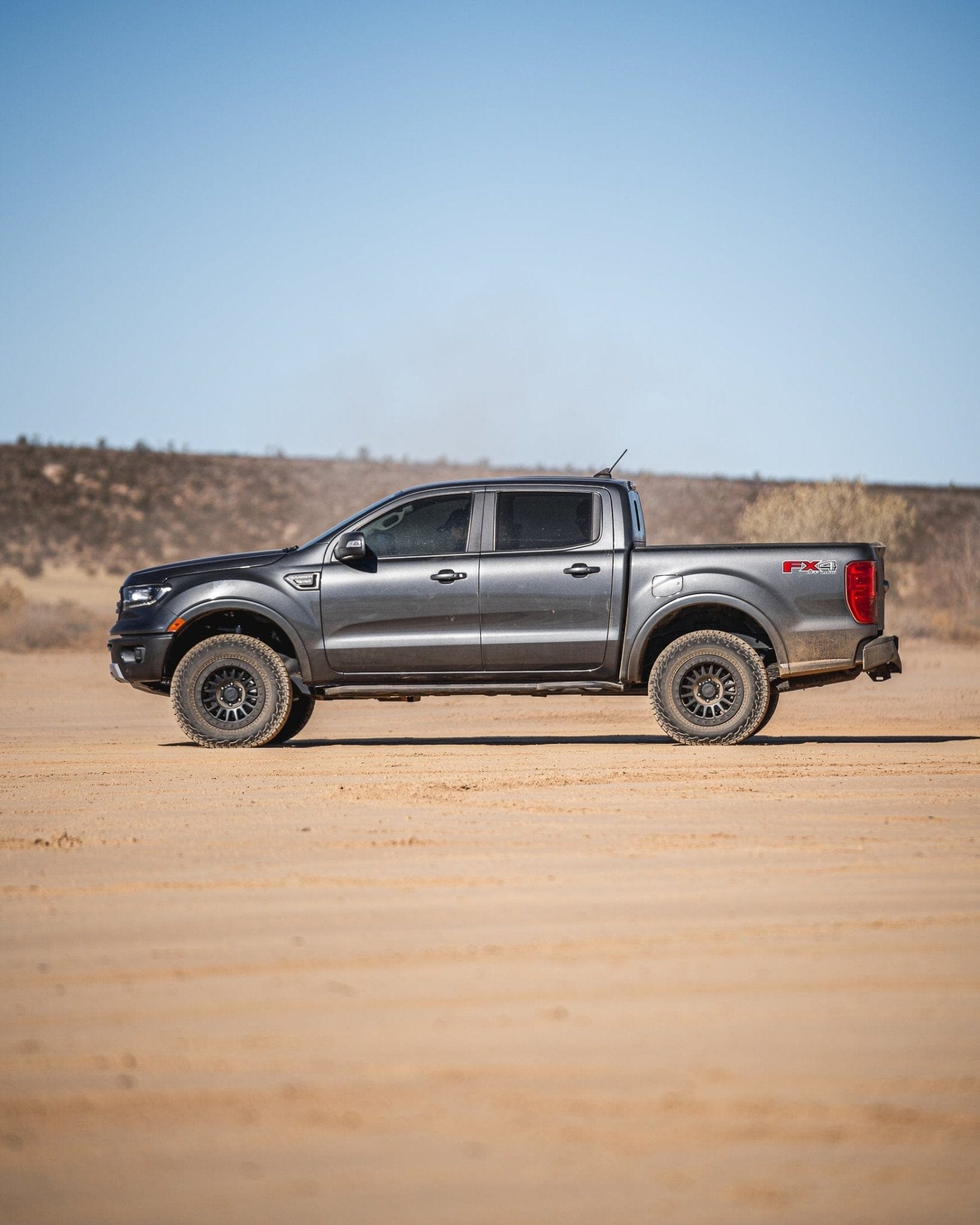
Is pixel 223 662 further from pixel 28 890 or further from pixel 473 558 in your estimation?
pixel 28 890

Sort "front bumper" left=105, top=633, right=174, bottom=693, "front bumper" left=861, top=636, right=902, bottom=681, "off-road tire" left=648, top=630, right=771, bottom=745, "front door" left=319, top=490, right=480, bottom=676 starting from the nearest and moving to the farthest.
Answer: "front bumper" left=861, top=636, right=902, bottom=681
"off-road tire" left=648, top=630, right=771, bottom=745
"front door" left=319, top=490, right=480, bottom=676
"front bumper" left=105, top=633, right=174, bottom=693

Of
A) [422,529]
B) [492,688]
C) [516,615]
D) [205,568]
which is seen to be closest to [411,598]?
[422,529]

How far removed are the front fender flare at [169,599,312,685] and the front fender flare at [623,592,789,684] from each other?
8.05 ft

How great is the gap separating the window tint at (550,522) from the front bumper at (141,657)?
2712 mm

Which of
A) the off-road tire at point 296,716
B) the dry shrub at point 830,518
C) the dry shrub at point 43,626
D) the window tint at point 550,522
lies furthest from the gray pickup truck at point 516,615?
the dry shrub at point 830,518

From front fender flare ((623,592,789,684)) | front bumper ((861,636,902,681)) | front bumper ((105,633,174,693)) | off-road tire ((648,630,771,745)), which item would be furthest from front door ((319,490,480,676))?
front bumper ((861,636,902,681))

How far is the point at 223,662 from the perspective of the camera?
11.5 m

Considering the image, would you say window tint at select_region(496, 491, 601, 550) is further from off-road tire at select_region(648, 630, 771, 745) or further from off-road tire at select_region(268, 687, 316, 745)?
off-road tire at select_region(268, 687, 316, 745)

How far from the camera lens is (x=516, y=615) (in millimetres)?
11438

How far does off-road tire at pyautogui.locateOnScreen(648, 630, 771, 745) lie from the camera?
447 inches

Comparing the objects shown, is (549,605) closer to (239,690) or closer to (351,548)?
(351,548)

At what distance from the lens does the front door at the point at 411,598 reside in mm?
11461

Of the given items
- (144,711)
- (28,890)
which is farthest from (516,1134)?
(144,711)

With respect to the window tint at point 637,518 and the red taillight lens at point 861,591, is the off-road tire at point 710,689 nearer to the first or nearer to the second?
the red taillight lens at point 861,591
